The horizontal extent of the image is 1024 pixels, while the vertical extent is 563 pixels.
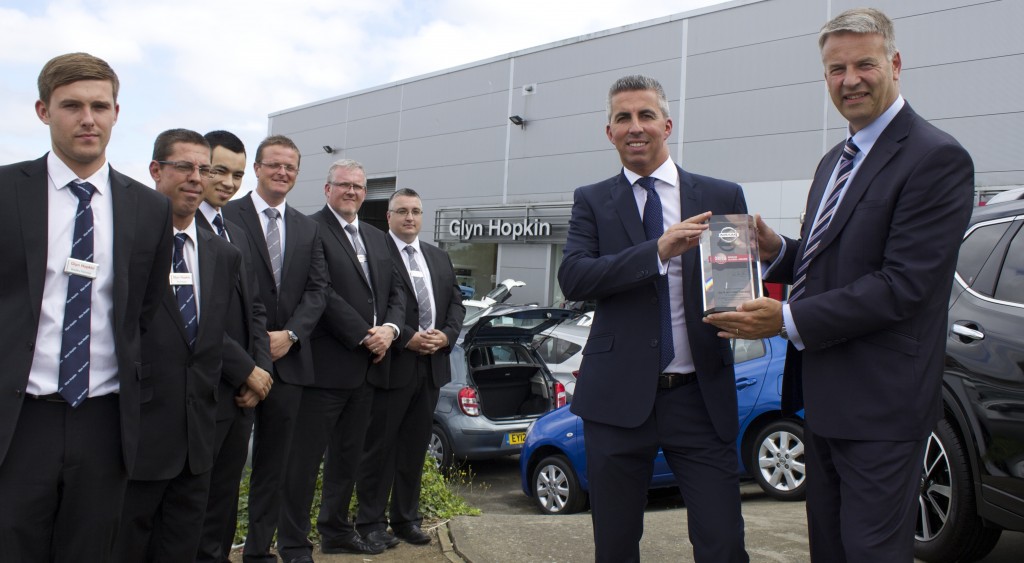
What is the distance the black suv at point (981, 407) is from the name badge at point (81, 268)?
3548 mm

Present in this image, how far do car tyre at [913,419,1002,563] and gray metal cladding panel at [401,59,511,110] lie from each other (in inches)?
824

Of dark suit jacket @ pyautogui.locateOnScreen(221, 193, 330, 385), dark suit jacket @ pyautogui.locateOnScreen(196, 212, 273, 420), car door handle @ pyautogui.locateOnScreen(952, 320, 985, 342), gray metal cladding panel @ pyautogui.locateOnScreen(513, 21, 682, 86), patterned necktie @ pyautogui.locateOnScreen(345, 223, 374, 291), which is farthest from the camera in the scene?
gray metal cladding panel @ pyautogui.locateOnScreen(513, 21, 682, 86)

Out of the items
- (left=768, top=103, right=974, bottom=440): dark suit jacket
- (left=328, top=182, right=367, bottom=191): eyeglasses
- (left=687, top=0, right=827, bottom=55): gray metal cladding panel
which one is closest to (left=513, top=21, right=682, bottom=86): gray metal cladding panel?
(left=687, top=0, right=827, bottom=55): gray metal cladding panel

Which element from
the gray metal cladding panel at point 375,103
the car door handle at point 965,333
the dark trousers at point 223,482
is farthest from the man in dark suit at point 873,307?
the gray metal cladding panel at point 375,103

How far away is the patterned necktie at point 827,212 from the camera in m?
2.41

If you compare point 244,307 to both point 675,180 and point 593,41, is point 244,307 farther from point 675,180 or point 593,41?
point 593,41

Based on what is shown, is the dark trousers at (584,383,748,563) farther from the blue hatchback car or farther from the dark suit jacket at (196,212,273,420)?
the blue hatchback car

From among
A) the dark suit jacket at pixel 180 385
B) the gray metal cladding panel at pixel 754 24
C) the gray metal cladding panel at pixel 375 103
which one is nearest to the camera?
the dark suit jacket at pixel 180 385

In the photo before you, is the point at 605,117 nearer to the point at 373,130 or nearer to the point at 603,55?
the point at 603,55

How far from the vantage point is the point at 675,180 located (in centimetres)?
286

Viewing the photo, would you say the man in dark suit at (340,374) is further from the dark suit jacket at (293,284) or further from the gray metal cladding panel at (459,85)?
the gray metal cladding panel at (459,85)

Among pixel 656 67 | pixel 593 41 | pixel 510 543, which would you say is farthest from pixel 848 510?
pixel 593 41

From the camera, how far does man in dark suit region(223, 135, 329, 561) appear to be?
3.87 m

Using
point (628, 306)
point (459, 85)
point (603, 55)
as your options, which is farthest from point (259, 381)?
point (459, 85)
